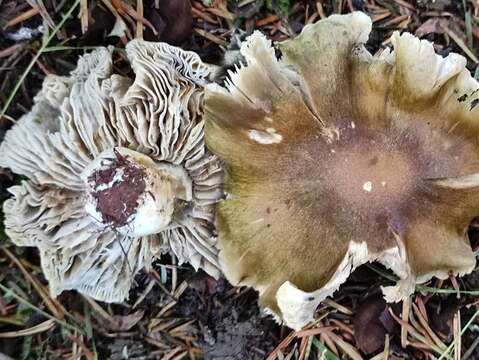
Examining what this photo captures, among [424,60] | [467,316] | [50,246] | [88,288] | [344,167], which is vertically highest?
[424,60]

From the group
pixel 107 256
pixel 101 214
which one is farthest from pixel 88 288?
pixel 101 214

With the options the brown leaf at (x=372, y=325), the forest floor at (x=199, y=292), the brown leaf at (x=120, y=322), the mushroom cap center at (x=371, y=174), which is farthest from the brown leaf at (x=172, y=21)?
the brown leaf at (x=372, y=325)

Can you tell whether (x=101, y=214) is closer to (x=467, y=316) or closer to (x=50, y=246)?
(x=50, y=246)

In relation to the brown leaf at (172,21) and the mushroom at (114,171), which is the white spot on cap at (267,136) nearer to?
the mushroom at (114,171)

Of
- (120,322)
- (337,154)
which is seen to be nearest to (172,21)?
(337,154)

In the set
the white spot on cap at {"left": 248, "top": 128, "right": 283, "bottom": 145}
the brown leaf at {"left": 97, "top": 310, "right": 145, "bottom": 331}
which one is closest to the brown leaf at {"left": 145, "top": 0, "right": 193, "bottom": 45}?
the white spot on cap at {"left": 248, "top": 128, "right": 283, "bottom": 145}

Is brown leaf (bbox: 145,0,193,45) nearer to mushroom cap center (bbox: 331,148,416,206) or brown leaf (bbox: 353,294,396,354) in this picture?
mushroom cap center (bbox: 331,148,416,206)
